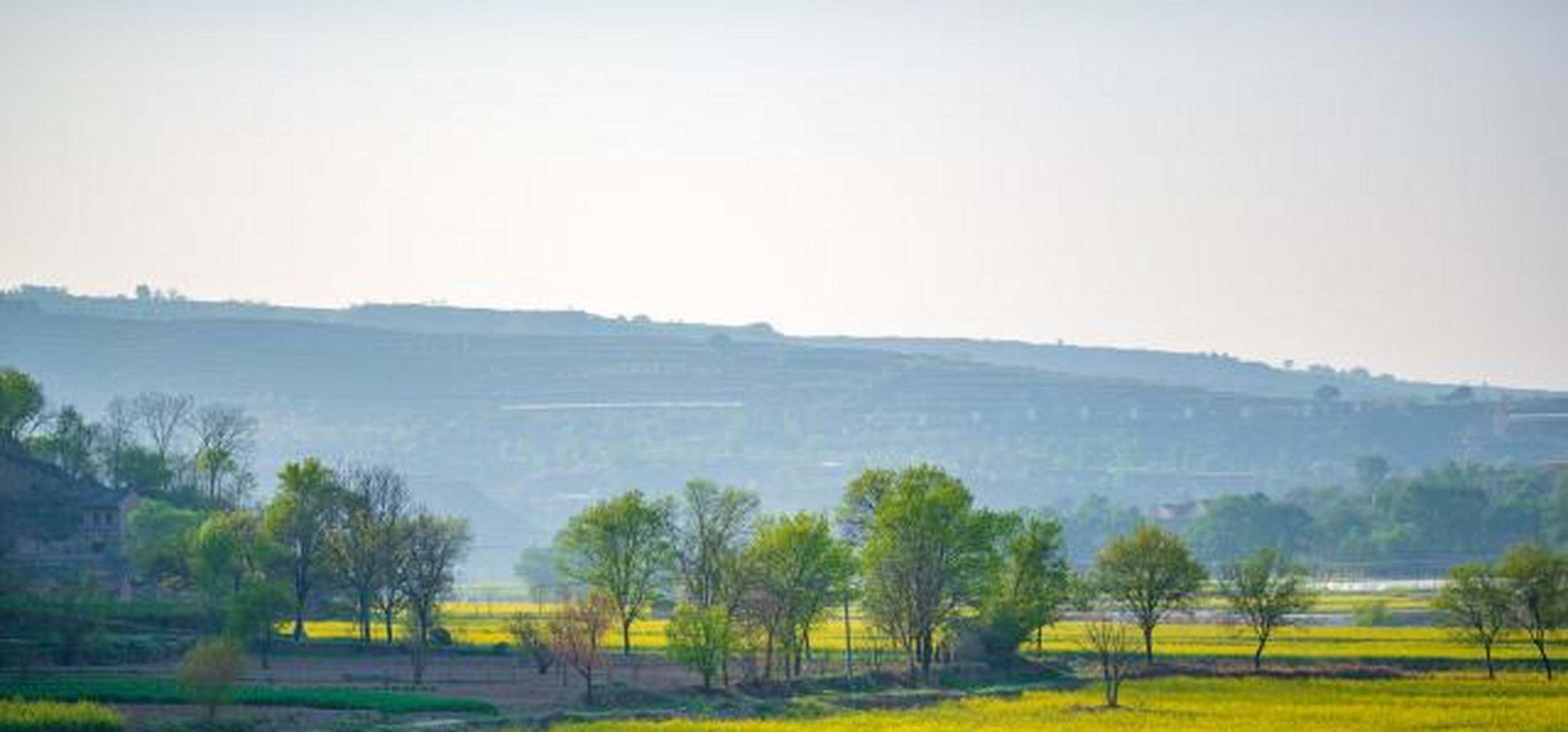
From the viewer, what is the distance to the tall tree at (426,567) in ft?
389

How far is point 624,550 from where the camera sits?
4823 inches

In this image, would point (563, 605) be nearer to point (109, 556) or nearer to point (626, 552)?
point (626, 552)

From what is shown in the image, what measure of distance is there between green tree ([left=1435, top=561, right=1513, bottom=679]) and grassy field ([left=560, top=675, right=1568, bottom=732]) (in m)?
6.44

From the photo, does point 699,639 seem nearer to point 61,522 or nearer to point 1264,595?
point 1264,595

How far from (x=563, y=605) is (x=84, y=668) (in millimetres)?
22820

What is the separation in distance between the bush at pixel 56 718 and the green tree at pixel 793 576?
3845cm

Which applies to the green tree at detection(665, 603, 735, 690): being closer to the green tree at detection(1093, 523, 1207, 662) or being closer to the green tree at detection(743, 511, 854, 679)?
the green tree at detection(743, 511, 854, 679)

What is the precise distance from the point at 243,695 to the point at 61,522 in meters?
60.5

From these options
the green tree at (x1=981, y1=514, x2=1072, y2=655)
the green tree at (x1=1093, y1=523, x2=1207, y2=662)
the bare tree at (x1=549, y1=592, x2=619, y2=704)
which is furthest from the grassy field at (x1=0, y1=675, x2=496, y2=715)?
the green tree at (x1=1093, y1=523, x2=1207, y2=662)

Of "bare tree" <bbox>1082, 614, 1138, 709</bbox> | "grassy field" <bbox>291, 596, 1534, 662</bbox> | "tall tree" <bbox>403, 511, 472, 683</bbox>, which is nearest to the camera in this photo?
"bare tree" <bbox>1082, 614, 1138, 709</bbox>

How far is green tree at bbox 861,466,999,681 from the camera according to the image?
115 m

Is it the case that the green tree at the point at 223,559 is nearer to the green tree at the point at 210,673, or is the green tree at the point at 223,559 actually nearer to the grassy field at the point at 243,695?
the grassy field at the point at 243,695

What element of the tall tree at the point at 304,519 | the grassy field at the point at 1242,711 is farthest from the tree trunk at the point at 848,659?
the tall tree at the point at 304,519

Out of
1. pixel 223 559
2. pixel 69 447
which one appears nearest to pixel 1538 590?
pixel 223 559
